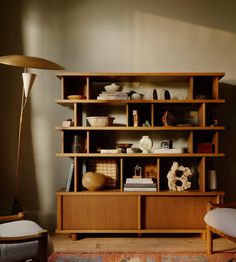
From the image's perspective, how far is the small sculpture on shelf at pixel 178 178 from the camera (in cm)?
321

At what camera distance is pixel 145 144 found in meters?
3.31

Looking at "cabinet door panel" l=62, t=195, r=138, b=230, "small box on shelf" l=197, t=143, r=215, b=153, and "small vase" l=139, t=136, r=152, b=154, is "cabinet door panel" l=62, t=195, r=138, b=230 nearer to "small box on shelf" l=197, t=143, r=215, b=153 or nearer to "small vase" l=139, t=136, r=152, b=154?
"small vase" l=139, t=136, r=152, b=154

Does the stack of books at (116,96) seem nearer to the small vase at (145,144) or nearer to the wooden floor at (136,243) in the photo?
the small vase at (145,144)

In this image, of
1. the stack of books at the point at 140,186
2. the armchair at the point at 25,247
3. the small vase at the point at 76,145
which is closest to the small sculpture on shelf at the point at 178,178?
the stack of books at the point at 140,186

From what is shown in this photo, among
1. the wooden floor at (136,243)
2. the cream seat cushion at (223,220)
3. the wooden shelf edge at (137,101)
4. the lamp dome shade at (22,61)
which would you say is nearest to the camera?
the lamp dome shade at (22,61)

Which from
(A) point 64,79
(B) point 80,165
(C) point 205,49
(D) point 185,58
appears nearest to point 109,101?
(A) point 64,79

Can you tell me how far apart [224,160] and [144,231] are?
4.00 ft

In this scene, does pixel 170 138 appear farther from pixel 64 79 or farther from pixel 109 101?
pixel 64 79

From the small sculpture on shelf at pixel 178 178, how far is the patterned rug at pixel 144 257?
664 millimetres

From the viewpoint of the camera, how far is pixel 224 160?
3549 mm

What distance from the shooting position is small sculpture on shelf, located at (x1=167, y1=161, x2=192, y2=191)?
10.5 ft

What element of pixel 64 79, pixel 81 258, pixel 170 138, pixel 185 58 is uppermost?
pixel 185 58

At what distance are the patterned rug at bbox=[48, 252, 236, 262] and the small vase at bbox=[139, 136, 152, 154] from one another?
1023 mm

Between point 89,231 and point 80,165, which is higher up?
point 80,165
